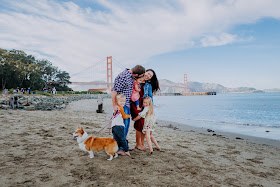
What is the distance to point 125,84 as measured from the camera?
2701 mm

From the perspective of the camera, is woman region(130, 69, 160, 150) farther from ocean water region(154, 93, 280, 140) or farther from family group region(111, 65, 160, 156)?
ocean water region(154, 93, 280, 140)

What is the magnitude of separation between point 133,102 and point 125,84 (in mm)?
385

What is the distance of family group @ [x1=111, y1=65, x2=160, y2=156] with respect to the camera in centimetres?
266

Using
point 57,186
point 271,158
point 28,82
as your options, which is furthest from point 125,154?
point 28,82

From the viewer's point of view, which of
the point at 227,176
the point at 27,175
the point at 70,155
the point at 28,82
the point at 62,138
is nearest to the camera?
the point at 27,175

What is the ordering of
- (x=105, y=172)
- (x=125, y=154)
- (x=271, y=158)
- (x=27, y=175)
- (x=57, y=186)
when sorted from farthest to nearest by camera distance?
(x=271, y=158), (x=125, y=154), (x=105, y=172), (x=27, y=175), (x=57, y=186)

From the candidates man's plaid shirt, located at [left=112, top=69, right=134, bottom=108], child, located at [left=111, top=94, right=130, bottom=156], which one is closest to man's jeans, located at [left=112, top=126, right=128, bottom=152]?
child, located at [left=111, top=94, right=130, bottom=156]

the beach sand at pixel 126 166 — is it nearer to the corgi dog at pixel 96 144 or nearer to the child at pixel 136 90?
the corgi dog at pixel 96 144

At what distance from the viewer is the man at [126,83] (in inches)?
106

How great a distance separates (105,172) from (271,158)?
9.82 feet

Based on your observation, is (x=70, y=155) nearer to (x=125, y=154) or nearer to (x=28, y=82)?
(x=125, y=154)

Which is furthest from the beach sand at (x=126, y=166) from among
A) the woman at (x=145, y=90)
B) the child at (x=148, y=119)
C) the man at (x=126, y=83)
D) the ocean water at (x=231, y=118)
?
the ocean water at (x=231, y=118)

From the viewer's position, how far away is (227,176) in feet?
7.52

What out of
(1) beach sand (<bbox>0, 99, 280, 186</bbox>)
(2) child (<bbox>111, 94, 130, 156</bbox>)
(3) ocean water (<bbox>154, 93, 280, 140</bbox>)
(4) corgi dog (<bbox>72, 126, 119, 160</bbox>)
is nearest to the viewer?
(1) beach sand (<bbox>0, 99, 280, 186</bbox>)
